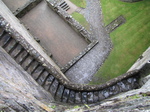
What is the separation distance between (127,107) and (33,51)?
6.64 m

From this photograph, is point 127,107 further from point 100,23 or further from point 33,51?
point 100,23

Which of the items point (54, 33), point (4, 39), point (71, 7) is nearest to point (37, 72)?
point (4, 39)

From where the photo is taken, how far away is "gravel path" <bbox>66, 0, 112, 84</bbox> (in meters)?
12.0

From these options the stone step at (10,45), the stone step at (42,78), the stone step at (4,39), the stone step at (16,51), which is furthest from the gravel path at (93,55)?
the stone step at (4,39)

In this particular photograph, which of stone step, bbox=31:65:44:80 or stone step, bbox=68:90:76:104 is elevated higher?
stone step, bbox=31:65:44:80

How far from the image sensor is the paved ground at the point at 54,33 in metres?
13.2

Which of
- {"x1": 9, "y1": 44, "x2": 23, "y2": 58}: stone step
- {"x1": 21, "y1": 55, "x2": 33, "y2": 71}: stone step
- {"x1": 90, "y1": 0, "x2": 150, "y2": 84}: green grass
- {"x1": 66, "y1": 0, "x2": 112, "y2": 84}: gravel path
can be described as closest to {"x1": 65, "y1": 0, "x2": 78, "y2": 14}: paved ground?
{"x1": 66, "y1": 0, "x2": 112, "y2": 84}: gravel path

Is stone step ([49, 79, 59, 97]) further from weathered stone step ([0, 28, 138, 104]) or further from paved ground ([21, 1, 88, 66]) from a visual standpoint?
paved ground ([21, 1, 88, 66])

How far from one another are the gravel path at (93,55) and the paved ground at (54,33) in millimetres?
1178

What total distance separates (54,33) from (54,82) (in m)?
6.08

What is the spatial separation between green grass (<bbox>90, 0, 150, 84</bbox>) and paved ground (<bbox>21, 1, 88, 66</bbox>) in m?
2.84

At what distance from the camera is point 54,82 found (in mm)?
9156

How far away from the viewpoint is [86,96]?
363 inches

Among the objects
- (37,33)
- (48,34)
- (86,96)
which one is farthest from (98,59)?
(37,33)
